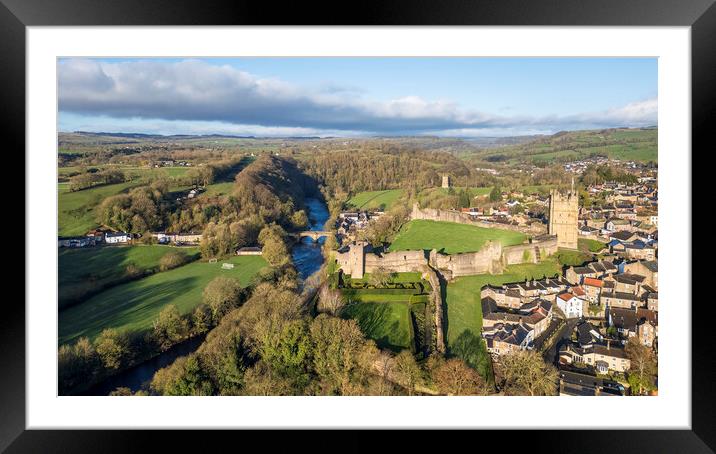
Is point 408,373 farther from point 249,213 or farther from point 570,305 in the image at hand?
point 249,213

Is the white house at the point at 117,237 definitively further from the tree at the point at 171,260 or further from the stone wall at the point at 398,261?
the stone wall at the point at 398,261

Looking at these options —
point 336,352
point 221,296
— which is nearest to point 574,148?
point 336,352

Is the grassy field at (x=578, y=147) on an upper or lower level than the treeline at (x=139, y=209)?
upper

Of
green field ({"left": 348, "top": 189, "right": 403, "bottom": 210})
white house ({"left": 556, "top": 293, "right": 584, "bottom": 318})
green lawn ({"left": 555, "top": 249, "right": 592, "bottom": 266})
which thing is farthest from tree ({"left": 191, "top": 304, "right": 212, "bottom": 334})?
green lawn ({"left": 555, "top": 249, "right": 592, "bottom": 266})

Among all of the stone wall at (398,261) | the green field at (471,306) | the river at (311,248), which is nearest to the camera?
the green field at (471,306)

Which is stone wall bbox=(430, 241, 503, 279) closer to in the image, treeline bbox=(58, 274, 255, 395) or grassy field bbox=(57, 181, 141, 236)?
treeline bbox=(58, 274, 255, 395)

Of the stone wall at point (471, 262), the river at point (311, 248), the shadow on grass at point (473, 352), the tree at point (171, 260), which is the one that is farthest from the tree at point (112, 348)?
the stone wall at point (471, 262)
